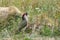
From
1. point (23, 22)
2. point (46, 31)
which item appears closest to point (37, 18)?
point (23, 22)

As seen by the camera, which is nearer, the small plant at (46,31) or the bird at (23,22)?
the small plant at (46,31)

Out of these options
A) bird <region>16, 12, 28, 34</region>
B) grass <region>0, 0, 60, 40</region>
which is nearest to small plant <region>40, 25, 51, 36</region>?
grass <region>0, 0, 60, 40</region>

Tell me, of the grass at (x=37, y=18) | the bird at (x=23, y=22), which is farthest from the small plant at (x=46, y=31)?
the bird at (x=23, y=22)

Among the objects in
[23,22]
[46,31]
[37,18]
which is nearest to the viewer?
[46,31]

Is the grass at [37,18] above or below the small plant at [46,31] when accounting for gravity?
above

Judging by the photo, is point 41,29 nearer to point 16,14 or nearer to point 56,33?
point 56,33

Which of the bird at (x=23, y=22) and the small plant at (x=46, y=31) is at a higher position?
the bird at (x=23, y=22)

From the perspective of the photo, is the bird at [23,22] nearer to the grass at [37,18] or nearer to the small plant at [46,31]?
the grass at [37,18]

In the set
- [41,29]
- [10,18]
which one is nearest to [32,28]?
[41,29]

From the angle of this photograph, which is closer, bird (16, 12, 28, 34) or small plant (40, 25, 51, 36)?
small plant (40, 25, 51, 36)

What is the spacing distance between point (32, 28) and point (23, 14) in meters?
0.37

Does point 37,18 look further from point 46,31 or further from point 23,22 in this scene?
point 46,31

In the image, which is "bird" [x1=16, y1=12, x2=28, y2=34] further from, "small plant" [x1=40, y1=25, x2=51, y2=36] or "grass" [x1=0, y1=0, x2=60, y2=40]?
A: "small plant" [x1=40, y1=25, x2=51, y2=36]

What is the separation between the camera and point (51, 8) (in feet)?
17.6
